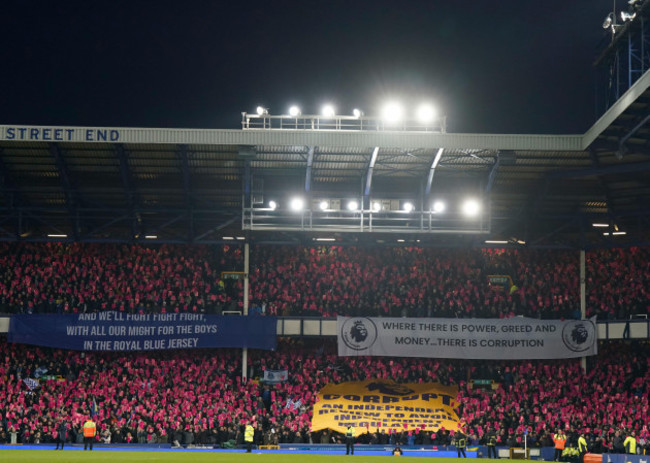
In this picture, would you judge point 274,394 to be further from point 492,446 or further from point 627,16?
point 627,16

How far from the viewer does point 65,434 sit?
38344 millimetres

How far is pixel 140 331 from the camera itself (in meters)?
43.7

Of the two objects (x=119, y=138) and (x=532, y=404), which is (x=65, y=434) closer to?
(x=119, y=138)

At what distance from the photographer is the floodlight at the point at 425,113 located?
38.2m

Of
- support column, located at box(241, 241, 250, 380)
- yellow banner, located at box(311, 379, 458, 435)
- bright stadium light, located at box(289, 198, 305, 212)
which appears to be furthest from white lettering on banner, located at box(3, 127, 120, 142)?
yellow banner, located at box(311, 379, 458, 435)

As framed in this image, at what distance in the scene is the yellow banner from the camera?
42094 millimetres

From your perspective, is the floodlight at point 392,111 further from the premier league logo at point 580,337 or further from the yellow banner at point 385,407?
the premier league logo at point 580,337

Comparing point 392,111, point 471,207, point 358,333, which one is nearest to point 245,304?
point 358,333

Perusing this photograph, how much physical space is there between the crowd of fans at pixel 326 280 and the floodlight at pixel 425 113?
437 inches

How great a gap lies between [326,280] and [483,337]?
29.1 feet

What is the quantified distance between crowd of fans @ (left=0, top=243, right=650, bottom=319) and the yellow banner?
155 inches

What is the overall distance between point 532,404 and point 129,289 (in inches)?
842

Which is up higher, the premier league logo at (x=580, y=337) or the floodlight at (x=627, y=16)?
the floodlight at (x=627, y=16)

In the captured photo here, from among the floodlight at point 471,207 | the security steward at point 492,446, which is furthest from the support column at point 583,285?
the security steward at point 492,446
